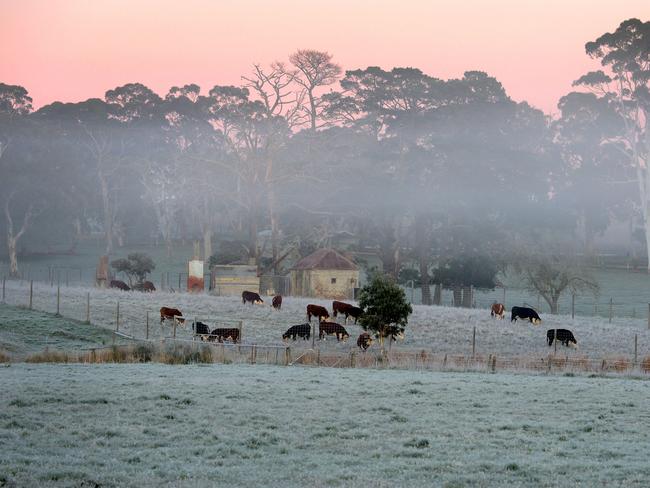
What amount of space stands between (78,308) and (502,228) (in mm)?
39637

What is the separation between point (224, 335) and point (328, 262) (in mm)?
27734

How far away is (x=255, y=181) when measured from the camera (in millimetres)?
79812

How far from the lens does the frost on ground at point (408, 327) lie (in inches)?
1699

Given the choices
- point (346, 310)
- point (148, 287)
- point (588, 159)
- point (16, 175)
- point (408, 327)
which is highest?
point (588, 159)

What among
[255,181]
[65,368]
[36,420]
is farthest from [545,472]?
[255,181]

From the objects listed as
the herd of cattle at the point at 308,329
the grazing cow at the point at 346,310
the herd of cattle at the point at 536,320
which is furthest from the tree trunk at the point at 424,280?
the grazing cow at the point at 346,310

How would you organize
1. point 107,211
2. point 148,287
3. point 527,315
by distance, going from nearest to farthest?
point 527,315 < point 148,287 < point 107,211

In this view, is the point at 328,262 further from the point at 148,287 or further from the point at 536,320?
the point at 536,320

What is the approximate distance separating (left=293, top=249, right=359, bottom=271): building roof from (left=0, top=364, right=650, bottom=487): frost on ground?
3994cm

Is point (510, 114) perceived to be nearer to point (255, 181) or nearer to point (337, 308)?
point (255, 181)

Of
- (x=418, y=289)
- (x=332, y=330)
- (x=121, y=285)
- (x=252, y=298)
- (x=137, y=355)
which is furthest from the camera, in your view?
(x=418, y=289)

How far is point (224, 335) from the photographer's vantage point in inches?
1533

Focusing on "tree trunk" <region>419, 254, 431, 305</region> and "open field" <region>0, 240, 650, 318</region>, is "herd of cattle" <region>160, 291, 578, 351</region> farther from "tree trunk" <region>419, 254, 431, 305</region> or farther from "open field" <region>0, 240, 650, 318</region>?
"tree trunk" <region>419, 254, 431, 305</region>

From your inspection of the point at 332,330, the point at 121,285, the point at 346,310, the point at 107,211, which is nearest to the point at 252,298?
the point at 346,310
